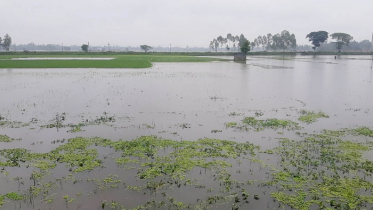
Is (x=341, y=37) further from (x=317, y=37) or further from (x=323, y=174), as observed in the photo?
(x=323, y=174)

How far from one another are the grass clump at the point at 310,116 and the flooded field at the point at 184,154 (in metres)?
0.08

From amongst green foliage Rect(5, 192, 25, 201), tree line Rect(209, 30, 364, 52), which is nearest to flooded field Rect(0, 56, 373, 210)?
green foliage Rect(5, 192, 25, 201)

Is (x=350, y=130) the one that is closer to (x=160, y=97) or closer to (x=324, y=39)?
(x=160, y=97)

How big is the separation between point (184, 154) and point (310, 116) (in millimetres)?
6914

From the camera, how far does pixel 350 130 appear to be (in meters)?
10.9

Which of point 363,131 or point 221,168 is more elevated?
point 363,131

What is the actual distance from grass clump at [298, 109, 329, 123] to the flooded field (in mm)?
81

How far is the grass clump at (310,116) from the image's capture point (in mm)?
12219

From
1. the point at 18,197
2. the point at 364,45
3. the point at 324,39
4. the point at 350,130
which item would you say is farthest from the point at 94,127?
the point at 364,45

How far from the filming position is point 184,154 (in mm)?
8406

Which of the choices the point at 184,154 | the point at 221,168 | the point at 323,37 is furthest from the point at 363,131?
the point at 323,37

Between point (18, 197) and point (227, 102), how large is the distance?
11492 mm

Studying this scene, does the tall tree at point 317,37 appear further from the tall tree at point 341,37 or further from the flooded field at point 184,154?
the flooded field at point 184,154

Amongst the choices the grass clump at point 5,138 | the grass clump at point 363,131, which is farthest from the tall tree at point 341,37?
the grass clump at point 5,138
